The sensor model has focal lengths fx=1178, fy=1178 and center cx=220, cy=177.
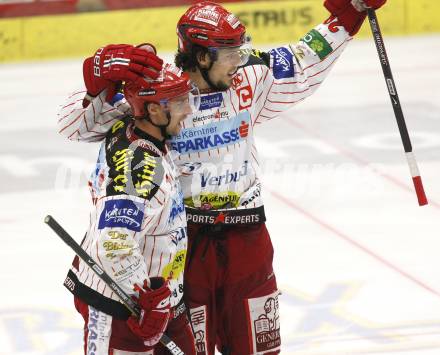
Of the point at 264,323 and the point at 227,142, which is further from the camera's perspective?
the point at 264,323

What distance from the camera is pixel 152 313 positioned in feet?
11.5

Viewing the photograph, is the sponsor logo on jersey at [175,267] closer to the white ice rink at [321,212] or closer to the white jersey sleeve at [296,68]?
the white jersey sleeve at [296,68]

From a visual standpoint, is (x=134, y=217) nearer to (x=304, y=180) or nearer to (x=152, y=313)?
(x=152, y=313)

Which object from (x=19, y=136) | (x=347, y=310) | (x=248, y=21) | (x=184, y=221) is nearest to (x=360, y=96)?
(x=248, y=21)

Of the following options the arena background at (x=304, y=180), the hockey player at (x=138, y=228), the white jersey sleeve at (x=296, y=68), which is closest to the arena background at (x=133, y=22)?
the arena background at (x=304, y=180)

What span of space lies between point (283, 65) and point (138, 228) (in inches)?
42.6

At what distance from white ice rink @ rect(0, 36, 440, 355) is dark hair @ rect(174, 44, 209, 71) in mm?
Answer: 1673

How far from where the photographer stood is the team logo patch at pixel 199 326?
13.5ft

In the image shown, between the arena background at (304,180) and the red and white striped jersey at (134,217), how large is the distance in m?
1.67

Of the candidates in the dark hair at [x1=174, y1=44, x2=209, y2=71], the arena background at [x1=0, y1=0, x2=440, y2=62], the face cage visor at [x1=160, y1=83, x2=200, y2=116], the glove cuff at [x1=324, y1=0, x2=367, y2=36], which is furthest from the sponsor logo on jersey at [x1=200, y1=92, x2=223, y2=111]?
the arena background at [x1=0, y1=0, x2=440, y2=62]

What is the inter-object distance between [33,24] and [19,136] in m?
2.43

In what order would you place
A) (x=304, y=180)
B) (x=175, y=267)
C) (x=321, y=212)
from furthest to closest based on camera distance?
(x=304, y=180)
(x=321, y=212)
(x=175, y=267)

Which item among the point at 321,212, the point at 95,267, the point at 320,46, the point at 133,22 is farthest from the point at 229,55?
the point at 133,22

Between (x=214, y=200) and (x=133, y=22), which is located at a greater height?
(x=133, y=22)
